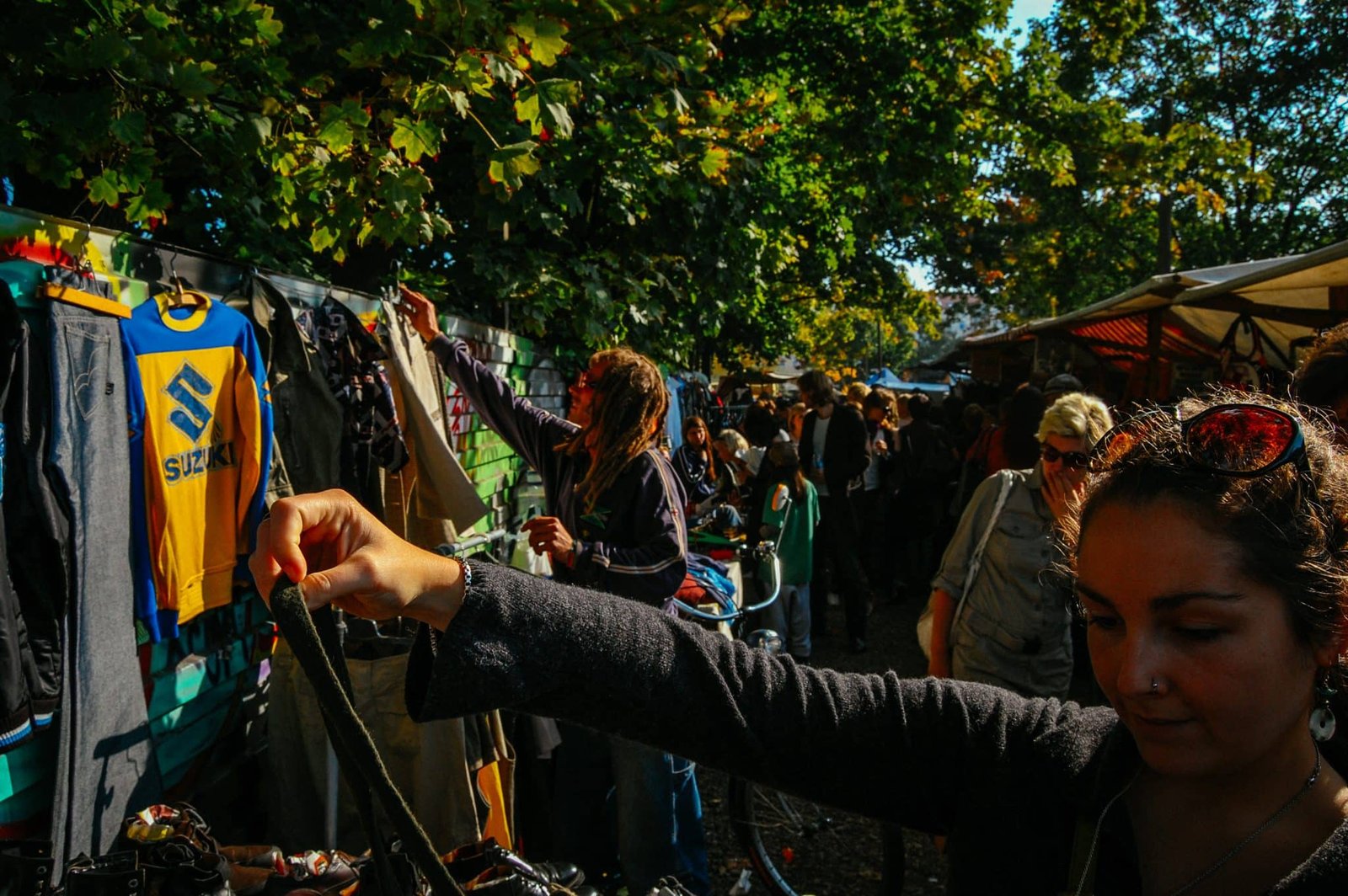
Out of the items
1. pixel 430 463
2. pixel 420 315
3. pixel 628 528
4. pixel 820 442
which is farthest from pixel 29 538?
pixel 820 442

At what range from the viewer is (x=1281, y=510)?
126cm

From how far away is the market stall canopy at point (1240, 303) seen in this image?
18.8 ft

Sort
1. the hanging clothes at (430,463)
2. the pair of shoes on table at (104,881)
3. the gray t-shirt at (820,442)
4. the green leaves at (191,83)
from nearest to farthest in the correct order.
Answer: the pair of shoes on table at (104,881) → the green leaves at (191,83) → the hanging clothes at (430,463) → the gray t-shirt at (820,442)

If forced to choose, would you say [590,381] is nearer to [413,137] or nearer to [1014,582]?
[413,137]

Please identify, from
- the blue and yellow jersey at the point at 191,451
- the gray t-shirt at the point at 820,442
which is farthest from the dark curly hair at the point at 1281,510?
the gray t-shirt at the point at 820,442

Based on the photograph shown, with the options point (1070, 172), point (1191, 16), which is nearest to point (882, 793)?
point (1070, 172)

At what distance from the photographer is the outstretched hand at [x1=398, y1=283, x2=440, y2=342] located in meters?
4.40

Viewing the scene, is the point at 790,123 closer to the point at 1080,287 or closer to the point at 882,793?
the point at 882,793

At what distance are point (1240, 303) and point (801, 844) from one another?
18.3 ft

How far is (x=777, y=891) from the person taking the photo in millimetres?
4148

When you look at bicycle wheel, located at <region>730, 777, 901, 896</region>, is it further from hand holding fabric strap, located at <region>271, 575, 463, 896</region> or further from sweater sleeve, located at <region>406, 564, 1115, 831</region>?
hand holding fabric strap, located at <region>271, 575, 463, 896</region>

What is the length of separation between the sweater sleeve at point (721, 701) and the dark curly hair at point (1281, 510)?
40 centimetres

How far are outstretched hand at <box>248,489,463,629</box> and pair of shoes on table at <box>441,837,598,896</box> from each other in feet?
3.56

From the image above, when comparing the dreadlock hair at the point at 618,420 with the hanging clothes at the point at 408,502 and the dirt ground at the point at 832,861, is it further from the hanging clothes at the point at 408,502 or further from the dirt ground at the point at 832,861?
the dirt ground at the point at 832,861
